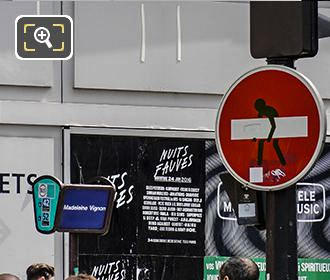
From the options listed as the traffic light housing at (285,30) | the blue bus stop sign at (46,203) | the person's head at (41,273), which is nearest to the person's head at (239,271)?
the traffic light housing at (285,30)

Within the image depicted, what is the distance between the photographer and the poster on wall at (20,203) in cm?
1279

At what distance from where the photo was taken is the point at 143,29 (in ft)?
43.4

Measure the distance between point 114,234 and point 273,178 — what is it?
267 inches

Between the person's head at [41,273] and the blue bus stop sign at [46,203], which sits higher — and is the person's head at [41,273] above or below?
below

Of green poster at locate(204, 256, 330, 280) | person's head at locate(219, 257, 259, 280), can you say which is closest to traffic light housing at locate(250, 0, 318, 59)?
person's head at locate(219, 257, 259, 280)

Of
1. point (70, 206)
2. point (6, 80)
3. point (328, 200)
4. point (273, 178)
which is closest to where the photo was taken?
point (273, 178)

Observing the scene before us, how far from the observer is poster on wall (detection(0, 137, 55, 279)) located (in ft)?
42.0

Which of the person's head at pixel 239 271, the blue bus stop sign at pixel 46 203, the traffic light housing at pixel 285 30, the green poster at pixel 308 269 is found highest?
the traffic light housing at pixel 285 30

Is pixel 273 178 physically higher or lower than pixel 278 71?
lower

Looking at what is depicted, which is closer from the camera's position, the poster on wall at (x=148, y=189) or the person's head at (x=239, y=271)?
the person's head at (x=239, y=271)

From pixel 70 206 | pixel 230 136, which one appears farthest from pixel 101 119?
pixel 230 136

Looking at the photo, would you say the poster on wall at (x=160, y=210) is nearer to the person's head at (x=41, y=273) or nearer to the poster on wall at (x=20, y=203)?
the poster on wall at (x=20, y=203)

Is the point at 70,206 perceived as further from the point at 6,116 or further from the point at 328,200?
the point at 328,200

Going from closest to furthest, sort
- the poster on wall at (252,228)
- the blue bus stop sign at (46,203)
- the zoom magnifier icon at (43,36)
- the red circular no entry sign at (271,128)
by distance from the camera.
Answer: the red circular no entry sign at (271,128), the zoom magnifier icon at (43,36), the blue bus stop sign at (46,203), the poster on wall at (252,228)
